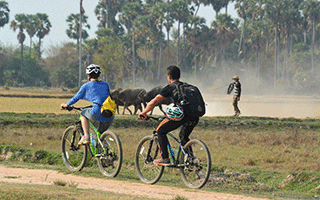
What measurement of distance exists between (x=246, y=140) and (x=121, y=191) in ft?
35.7

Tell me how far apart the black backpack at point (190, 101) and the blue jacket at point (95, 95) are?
1810mm

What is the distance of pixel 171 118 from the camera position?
844 centimetres

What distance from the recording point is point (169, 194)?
780 centimetres

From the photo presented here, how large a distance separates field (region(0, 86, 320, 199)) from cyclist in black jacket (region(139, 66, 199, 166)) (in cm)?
84

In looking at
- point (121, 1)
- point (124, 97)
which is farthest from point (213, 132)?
point (121, 1)

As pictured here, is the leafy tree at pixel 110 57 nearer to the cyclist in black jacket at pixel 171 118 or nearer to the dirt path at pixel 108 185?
the dirt path at pixel 108 185

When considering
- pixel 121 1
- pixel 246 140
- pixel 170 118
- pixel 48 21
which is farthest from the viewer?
pixel 121 1

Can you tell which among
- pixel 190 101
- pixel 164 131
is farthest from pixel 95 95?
pixel 190 101

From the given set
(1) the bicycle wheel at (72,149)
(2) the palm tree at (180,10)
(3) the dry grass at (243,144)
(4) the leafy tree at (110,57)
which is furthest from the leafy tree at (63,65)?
(1) the bicycle wheel at (72,149)

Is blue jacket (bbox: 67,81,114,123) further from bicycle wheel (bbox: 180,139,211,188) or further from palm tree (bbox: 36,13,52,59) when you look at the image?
palm tree (bbox: 36,13,52,59)

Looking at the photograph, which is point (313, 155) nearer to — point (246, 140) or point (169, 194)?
point (246, 140)

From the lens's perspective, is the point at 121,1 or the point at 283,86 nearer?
the point at 283,86

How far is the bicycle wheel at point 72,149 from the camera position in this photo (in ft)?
33.4

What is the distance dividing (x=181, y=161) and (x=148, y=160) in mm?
840
